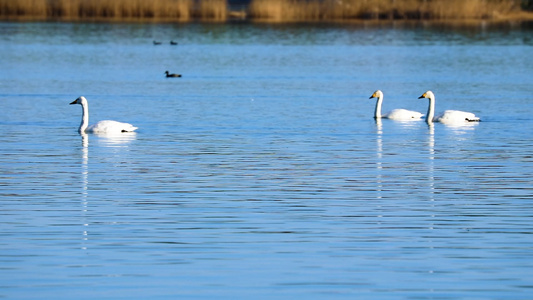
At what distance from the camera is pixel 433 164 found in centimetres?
1520

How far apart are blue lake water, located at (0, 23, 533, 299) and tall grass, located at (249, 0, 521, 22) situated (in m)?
26.9

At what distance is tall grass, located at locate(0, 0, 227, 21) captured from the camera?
56500 millimetres

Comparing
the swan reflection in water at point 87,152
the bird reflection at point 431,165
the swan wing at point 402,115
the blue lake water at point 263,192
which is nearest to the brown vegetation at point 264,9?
the blue lake water at point 263,192

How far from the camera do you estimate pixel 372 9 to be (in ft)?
199

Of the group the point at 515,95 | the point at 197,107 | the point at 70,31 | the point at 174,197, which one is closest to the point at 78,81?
the point at 197,107

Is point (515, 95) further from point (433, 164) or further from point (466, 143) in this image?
point (433, 164)

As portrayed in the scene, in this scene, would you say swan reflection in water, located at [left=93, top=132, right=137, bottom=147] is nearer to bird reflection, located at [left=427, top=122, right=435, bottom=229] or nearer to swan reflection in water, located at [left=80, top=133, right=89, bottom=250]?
swan reflection in water, located at [left=80, top=133, right=89, bottom=250]

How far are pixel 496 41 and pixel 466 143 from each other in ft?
113

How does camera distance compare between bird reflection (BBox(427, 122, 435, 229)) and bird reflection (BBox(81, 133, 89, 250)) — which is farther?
bird reflection (BBox(427, 122, 435, 229))

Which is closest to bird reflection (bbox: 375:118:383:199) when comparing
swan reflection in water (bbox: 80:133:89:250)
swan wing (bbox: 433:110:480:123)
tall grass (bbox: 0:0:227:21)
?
swan wing (bbox: 433:110:480:123)

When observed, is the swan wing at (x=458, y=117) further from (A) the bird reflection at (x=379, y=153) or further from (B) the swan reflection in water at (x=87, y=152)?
(B) the swan reflection in water at (x=87, y=152)

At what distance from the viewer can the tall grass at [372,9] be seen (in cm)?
5819

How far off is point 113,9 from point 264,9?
774 centimetres

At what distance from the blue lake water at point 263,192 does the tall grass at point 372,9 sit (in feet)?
88.3
